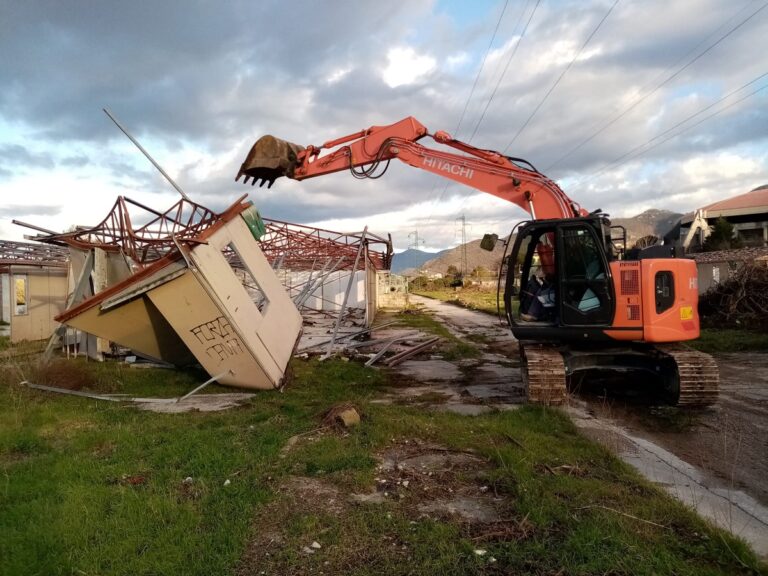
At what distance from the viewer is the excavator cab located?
26.5 feet

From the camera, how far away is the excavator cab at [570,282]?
807 cm

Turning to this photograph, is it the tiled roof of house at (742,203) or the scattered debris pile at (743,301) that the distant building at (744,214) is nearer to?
the tiled roof of house at (742,203)

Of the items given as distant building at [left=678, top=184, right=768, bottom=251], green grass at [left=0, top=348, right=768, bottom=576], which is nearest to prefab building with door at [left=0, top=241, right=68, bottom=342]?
green grass at [left=0, top=348, right=768, bottom=576]

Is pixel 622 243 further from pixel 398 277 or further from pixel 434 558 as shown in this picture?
pixel 398 277

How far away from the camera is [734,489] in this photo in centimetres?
502

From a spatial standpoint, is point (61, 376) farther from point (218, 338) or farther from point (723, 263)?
point (723, 263)

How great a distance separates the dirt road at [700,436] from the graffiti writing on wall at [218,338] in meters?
3.69

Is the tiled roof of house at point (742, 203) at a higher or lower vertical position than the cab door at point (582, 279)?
higher

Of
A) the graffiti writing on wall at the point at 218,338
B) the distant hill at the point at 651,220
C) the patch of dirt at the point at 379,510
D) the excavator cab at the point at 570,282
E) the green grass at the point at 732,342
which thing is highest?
the distant hill at the point at 651,220

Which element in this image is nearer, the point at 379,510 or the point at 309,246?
the point at 379,510

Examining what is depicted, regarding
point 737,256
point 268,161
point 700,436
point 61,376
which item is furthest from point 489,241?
point 737,256

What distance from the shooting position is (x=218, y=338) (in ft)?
29.8

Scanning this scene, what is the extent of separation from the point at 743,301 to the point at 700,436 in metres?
11.9

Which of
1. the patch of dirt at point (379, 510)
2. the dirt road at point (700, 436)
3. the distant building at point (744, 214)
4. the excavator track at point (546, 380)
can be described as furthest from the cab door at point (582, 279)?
the distant building at point (744, 214)
